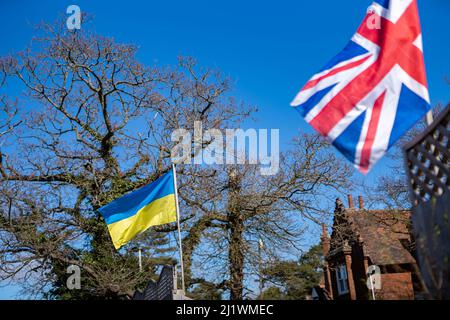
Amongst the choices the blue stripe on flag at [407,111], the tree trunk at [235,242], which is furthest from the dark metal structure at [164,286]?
the tree trunk at [235,242]

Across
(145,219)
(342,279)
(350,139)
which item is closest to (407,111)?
(350,139)

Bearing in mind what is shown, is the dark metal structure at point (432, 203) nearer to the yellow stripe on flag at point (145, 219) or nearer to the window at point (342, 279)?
the yellow stripe on flag at point (145, 219)

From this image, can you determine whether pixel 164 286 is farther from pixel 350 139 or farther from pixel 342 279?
pixel 342 279

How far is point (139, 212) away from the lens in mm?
11320

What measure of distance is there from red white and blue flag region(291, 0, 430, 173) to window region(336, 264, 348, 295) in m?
28.8

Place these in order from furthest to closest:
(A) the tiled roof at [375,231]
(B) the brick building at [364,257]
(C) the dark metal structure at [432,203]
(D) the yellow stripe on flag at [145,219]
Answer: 1. (B) the brick building at [364,257]
2. (A) the tiled roof at [375,231]
3. (D) the yellow stripe on flag at [145,219]
4. (C) the dark metal structure at [432,203]

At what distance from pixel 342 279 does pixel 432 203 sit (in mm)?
30557

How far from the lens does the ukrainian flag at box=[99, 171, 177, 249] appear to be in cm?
1120

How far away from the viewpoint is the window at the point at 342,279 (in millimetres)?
33656

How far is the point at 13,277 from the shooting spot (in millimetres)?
19203

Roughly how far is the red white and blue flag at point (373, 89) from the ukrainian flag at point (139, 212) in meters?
5.47

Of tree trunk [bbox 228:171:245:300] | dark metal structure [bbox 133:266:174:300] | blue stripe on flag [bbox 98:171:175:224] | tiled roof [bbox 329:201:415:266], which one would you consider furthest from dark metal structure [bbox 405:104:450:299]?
tree trunk [bbox 228:171:245:300]
